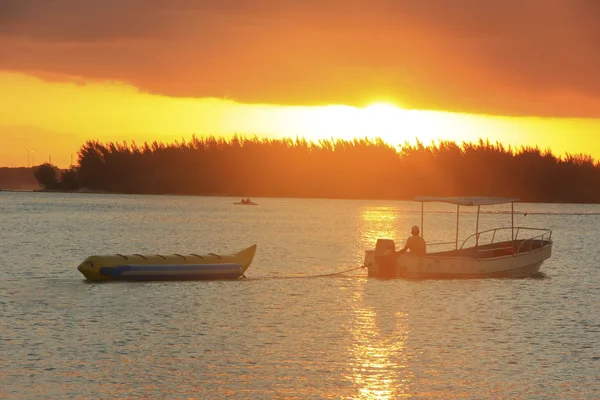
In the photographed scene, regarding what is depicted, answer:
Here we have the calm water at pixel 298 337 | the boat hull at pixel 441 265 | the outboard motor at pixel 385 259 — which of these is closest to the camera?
the calm water at pixel 298 337

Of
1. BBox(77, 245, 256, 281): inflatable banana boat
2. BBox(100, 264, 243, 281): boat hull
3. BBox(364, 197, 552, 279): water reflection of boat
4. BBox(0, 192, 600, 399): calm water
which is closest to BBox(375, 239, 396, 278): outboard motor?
BBox(364, 197, 552, 279): water reflection of boat

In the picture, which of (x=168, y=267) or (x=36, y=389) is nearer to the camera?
(x=36, y=389)

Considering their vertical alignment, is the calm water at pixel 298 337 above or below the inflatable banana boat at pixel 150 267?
Result: below

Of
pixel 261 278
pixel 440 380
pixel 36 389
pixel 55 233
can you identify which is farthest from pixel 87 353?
pixel 55 233

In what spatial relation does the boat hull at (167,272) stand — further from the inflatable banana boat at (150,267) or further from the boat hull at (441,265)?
the boat hull at (441,265)

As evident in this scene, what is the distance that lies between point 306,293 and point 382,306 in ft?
17.1

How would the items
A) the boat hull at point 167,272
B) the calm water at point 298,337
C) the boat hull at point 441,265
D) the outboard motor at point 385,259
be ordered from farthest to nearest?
the outboard motor at point 385,259 → the boat hull at point 441,265 → the boat hull at point 167,272 → the calm water at point 298,337

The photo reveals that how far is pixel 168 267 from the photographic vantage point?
41.3 meters

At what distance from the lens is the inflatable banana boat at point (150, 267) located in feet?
133

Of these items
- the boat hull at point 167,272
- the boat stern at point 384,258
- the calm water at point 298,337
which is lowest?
the calm water at point 298,337

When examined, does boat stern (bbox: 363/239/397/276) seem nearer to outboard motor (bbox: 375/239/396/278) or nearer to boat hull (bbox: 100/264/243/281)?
outboard motor (bbox: 375/239/396/278)

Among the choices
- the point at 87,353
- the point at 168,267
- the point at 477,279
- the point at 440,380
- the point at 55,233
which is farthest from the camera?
the point at 55,233

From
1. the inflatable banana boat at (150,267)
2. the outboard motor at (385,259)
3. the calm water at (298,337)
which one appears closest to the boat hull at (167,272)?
the inflatable banana boat at (150,267)

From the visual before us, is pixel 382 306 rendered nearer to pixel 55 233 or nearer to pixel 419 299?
pixel 419 299
